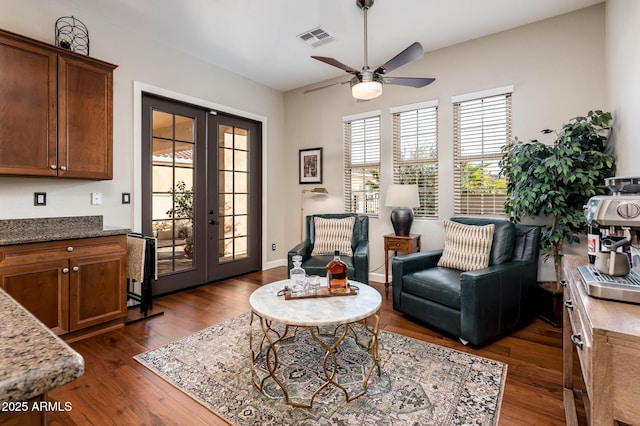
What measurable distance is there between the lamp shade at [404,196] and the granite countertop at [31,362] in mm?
3434

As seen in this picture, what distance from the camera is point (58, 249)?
2.46 metres

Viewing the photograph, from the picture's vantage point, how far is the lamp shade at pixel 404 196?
368cm

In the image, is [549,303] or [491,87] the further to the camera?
[491,87]

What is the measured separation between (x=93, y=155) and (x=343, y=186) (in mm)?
2984

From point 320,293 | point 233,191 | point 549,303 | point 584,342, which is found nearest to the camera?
point 584,342

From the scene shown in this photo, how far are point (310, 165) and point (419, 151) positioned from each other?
1.70 meters

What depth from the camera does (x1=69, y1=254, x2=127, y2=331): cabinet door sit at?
2.55 metres

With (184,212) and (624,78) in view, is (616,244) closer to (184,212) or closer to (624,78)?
(624,78)

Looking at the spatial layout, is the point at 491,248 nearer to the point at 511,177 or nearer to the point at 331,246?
the point at 511,177

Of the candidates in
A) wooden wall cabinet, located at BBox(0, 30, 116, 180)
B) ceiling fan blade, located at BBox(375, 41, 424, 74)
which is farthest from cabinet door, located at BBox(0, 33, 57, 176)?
ceiling fan blade, located at BBox(375, 41, 424, 74)

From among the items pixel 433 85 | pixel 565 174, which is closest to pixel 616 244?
pixel 565 174

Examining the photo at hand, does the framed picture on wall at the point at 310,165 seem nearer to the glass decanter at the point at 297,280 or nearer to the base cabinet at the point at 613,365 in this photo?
the glass decanter at the point at 297,280

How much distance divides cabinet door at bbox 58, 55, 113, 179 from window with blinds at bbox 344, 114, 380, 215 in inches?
114

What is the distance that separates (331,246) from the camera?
153 inches
